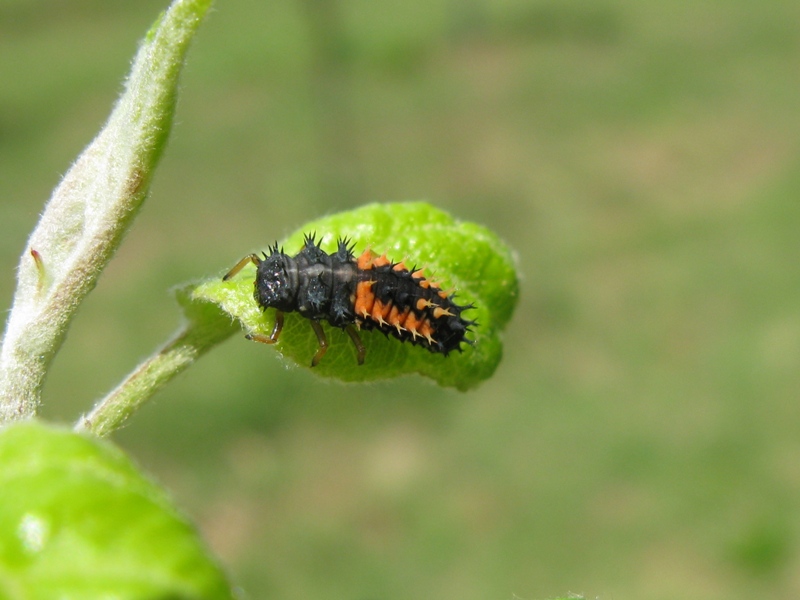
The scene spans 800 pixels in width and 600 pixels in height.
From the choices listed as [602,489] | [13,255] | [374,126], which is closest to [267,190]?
[374,126]

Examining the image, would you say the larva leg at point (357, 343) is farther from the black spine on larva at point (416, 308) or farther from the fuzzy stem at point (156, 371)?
the fuzzy stem at point (156, 371)

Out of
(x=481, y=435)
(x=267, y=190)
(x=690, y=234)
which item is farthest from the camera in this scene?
(x=267, y=190)

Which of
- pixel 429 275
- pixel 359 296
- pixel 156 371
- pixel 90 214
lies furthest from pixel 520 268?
pixel 90 214

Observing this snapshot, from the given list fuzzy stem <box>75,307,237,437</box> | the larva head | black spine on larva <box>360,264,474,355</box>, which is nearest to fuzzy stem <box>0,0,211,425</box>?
fuzzy stem <box>75,307,237,437</box>

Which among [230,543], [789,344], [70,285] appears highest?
[789,344]

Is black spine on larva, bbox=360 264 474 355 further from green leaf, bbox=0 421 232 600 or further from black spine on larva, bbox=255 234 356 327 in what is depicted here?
green leaf, bbox=0 421 232 600

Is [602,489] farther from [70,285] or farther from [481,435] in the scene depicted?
[70,285]

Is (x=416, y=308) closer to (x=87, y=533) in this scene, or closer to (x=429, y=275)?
(x=429, y=275)
